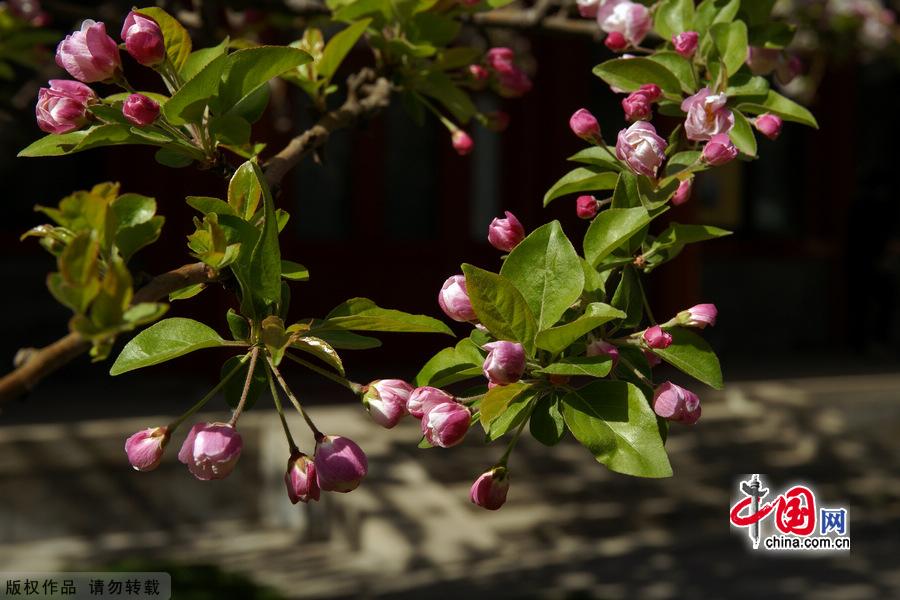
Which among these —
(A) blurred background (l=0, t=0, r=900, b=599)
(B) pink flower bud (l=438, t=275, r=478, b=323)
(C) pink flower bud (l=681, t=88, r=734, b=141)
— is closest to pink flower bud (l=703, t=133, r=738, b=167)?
(C) pink flower bud (l=681, t=88, r=734, b=141)

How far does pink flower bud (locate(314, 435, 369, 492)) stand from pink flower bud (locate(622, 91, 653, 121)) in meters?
0.55

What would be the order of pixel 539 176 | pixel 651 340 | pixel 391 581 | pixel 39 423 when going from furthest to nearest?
1. pixel 539 176
2. pixel 39 423
3. pixel 391 581
4. pixel 651 340

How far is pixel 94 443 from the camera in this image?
566 cm

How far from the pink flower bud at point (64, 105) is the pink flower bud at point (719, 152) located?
0.73 meters

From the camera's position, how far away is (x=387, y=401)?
1211mm

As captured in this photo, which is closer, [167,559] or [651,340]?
[651,340]

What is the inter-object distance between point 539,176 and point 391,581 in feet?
14.9

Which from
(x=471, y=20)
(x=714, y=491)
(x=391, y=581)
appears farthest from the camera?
(x=714, y=491)

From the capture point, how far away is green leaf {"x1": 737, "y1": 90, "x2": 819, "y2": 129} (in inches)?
59.4

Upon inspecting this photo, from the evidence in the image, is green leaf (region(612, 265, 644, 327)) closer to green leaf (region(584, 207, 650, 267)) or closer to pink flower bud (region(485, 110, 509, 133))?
green leaf (region(584, 207, 650, 267))

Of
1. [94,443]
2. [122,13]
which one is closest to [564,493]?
[94,443]

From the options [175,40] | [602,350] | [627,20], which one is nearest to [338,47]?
[175,40]

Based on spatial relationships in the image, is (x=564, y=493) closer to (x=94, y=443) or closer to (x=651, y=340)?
(x=94, y=443)

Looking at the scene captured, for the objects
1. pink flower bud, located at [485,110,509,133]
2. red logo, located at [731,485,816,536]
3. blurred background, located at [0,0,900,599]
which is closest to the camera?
pink flower bud, located at [485,110,509,133]
